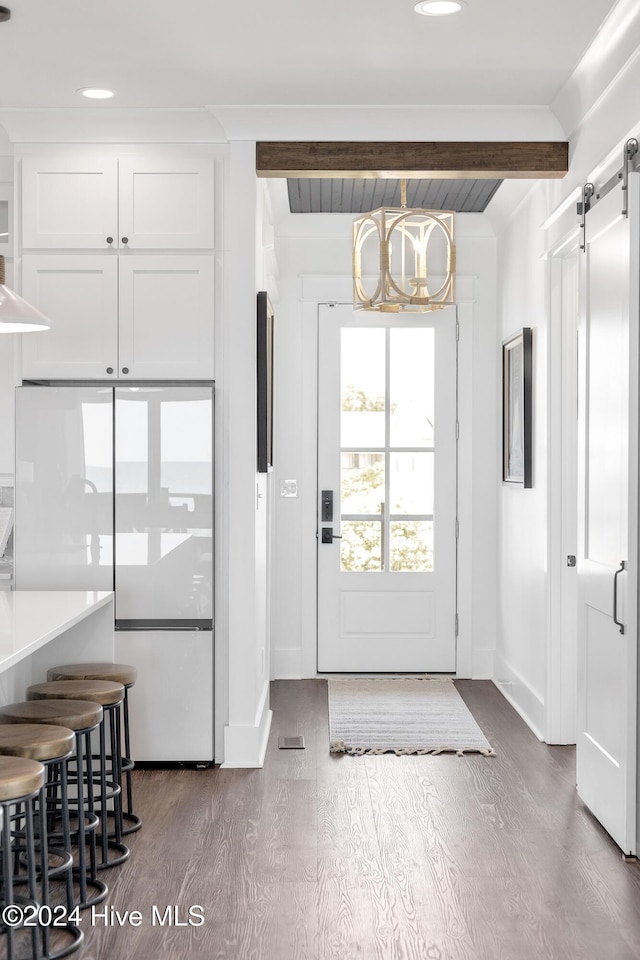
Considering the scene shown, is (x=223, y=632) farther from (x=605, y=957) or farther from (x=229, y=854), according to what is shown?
(x=605, y=957)

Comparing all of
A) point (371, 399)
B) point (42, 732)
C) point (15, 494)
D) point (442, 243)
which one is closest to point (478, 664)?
point (371, 399)

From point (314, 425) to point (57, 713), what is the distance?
3.19 metres

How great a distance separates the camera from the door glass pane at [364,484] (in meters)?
5.70

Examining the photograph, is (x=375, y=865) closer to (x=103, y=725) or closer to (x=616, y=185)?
(x=103, y=725)

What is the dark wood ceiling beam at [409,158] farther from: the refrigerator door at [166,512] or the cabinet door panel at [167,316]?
the refrigerator door at [166,512]

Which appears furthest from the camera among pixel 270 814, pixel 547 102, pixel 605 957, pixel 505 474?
pixel 505 474

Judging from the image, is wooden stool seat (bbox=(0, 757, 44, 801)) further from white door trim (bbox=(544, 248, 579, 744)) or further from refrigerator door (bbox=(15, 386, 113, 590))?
white door trim (bbox=(544, 248, 579, 744))

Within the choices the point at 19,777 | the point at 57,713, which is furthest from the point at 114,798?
the point at 19,777

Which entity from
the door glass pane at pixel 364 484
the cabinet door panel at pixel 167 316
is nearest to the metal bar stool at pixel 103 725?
the cabinet door panel at pixel 167 316

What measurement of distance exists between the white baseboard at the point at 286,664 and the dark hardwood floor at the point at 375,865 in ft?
4.83

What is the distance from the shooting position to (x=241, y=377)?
397 centimetres

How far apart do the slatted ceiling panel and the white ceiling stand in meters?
1.08

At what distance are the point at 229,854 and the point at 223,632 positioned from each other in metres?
1.11

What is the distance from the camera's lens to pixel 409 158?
3.93 metres
